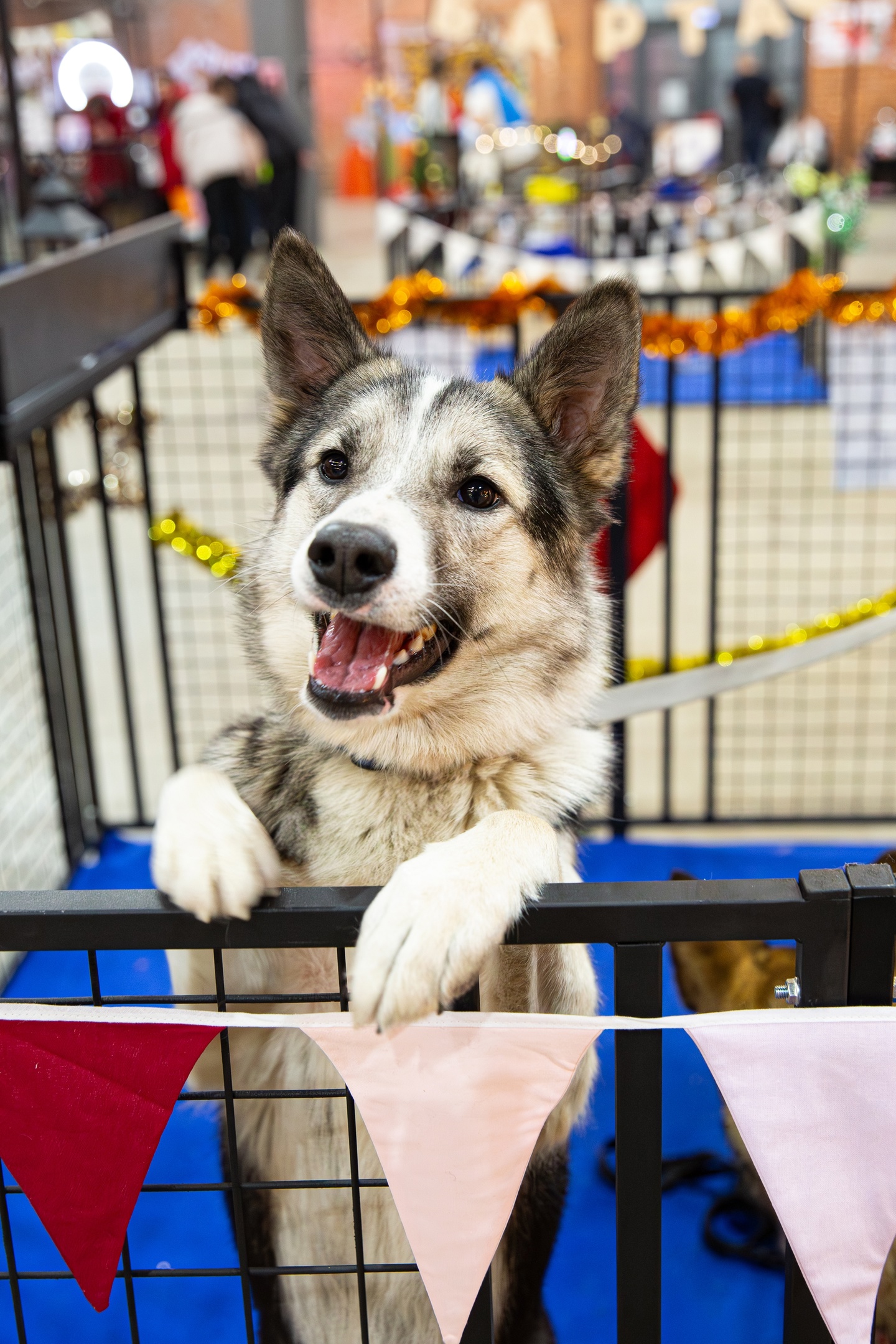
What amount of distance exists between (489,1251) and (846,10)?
1971cm

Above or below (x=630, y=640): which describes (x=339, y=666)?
above

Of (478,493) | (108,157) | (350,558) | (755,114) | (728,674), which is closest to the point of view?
(350,558)

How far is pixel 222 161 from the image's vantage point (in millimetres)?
11664

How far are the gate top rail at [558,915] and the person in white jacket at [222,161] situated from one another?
11179 mm

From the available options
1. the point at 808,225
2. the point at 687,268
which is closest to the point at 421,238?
the point at 687,268

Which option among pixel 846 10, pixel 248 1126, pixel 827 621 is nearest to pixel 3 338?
pixel 248 1126

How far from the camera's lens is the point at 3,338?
2.14 meters

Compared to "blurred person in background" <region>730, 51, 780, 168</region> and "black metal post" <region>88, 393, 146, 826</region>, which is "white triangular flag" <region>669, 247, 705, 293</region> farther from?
"black metal post" <region>88, 393, 146, 826</region>

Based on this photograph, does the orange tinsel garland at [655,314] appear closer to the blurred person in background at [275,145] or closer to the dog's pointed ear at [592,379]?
the dog's pointed ear at [592,379]

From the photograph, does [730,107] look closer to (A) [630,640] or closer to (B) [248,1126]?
(A) [630,640]

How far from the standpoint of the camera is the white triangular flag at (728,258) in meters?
8.67

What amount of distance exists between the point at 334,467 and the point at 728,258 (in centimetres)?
795

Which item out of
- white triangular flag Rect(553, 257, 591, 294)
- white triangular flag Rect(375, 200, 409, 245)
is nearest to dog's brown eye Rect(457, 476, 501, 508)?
white triangular flag Rect(553, 257, 591, 294)

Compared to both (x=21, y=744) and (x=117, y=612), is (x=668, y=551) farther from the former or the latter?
(x=21, y=744)
